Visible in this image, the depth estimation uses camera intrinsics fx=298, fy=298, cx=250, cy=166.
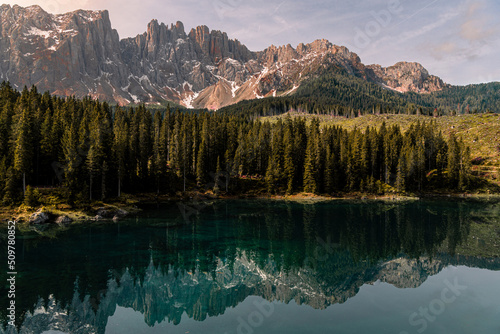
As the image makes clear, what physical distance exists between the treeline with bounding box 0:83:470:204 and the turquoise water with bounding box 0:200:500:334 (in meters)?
19.6

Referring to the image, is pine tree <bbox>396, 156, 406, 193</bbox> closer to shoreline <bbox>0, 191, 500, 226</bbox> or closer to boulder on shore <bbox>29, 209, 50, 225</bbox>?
shoreline <bbox>0, 191, 500, 226</bbox>

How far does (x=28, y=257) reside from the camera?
37.2m

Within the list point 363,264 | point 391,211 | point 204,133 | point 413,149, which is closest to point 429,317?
point 363,264

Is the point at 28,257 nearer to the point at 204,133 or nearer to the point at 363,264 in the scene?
the point at 363,264

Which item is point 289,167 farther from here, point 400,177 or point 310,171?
point 400,177

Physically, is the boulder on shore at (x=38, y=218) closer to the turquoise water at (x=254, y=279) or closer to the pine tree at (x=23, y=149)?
the turquoise water at (x=254, y=279)

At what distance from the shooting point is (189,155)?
96.2m

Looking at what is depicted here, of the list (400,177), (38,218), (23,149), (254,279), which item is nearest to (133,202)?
(38,218)

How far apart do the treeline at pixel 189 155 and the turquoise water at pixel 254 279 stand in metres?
19.6

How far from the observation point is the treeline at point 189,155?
64.8 meters

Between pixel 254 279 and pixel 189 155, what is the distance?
68695mm

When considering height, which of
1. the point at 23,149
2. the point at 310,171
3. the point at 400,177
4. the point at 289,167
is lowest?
the point at 400,177

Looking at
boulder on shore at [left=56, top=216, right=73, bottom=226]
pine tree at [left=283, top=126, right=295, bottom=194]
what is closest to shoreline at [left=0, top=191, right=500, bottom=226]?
boulder on shore at [left=56, top=216, right=73, bottom=226]

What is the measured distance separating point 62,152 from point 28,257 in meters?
38.5
